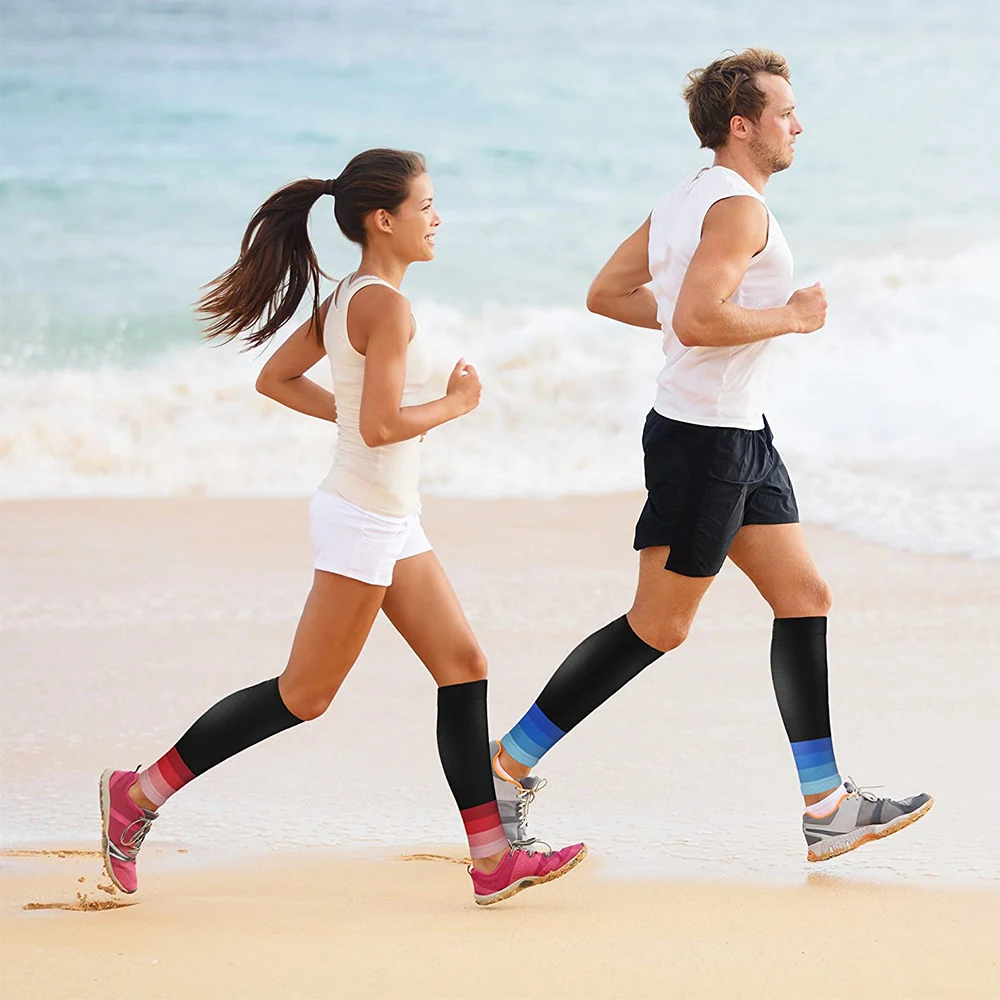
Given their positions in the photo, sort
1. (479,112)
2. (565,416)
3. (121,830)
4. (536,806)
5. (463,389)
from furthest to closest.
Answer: (479,112), (565,416), (536,806), (121,830), (463,389)

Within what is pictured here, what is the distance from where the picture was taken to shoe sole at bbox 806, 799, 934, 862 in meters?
2.68

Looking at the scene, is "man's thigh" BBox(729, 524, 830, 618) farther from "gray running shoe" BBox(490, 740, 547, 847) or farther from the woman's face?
the woman's face

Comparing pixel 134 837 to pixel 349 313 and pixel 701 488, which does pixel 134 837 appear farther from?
pixel 701 488

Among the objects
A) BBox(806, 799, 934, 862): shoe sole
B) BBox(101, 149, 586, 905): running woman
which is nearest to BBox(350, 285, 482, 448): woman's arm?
BBox(101, 149, 586, 905): running woman

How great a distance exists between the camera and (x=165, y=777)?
2.63 meters

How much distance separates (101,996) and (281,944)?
323mm

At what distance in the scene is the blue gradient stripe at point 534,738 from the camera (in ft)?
9.30

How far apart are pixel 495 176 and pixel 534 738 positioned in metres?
11.5

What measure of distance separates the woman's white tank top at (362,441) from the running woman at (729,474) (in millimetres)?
467

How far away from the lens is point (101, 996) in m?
2.03

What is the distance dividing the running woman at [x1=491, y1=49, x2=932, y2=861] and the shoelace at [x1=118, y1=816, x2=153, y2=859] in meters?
0.67

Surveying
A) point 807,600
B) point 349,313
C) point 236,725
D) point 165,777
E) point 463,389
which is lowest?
point 165,777

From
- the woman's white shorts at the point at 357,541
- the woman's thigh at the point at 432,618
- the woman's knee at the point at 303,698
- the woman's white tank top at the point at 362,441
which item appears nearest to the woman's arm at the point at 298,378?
the woman's white tank top at the point at 362,441

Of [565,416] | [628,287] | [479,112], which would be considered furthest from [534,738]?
[479,112]
